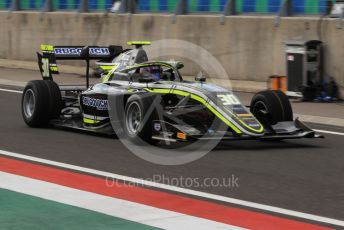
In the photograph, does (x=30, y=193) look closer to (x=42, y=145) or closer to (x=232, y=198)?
(x=232, y=198)

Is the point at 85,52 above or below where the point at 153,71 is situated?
above

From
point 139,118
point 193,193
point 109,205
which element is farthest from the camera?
point 139,118

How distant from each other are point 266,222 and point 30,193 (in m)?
2.46

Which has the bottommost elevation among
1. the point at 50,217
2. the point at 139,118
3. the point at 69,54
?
the point at 50,217

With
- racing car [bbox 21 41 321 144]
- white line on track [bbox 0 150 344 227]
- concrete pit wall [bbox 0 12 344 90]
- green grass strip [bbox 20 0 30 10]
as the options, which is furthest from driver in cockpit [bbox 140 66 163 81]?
green grass strip [bbox 20 0 30 10]

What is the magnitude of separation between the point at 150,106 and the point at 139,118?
0.34 metres

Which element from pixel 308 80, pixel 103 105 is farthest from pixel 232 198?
pixel 308 80

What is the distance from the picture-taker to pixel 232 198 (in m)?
8.02

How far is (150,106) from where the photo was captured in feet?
35.6

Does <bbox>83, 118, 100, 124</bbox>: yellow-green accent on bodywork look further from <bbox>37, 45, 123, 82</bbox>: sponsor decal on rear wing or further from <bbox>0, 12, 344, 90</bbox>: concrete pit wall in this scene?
<bbox>0, 12, 344, 90</bbox>: concrete pit wall

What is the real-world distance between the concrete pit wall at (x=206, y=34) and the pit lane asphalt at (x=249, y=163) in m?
5.50

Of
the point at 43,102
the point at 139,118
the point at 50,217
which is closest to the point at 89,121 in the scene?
the point at 43,102

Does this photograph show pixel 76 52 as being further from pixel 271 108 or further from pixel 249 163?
pixel 249 163

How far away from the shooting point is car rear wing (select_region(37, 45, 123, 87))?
13289 millimetres
